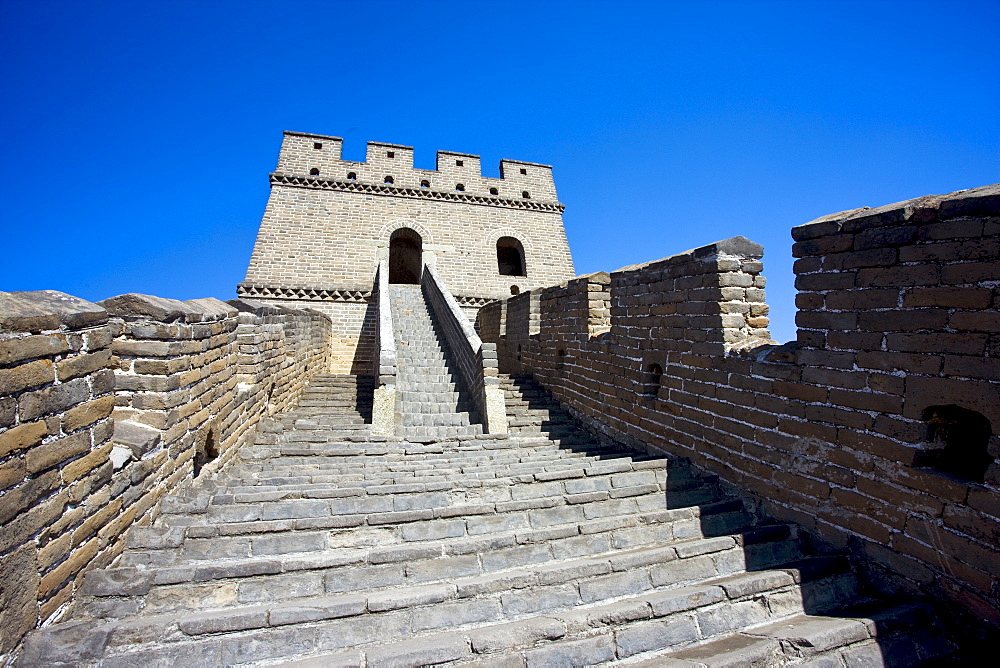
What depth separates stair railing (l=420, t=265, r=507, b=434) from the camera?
6.86 metres

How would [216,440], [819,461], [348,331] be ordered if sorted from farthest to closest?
[348,331] → [216,440] → [819,461]

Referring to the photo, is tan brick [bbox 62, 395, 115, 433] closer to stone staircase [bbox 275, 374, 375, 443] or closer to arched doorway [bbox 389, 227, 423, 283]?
stone staircase [bbox 275, 374, 375, 443]

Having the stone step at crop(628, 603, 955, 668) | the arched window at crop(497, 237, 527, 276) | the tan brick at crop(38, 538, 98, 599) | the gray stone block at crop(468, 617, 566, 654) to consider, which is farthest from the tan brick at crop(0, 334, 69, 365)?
the arched window at crop(497, 237, 527, 276)

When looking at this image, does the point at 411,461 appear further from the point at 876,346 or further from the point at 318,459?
the point at 876,346

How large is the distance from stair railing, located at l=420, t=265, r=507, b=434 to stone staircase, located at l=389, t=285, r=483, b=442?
0.76 feet

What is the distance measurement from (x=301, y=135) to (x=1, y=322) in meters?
16.0

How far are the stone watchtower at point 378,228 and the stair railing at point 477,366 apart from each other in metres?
5.21

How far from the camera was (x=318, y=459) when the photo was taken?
5.02 meters

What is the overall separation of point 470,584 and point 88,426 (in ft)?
8.30

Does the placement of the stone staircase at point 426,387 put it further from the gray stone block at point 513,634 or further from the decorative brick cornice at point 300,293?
the gray stone block at point 513,634

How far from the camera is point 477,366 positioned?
24.5ft

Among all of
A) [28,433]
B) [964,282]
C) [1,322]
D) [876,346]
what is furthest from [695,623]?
[1,322]

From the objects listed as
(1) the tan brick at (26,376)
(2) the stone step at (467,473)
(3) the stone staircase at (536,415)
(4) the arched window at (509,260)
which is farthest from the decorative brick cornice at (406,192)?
(1) the tan brick at (26,376)

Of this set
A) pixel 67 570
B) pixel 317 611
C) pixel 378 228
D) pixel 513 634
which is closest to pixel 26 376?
pixel 67 570
